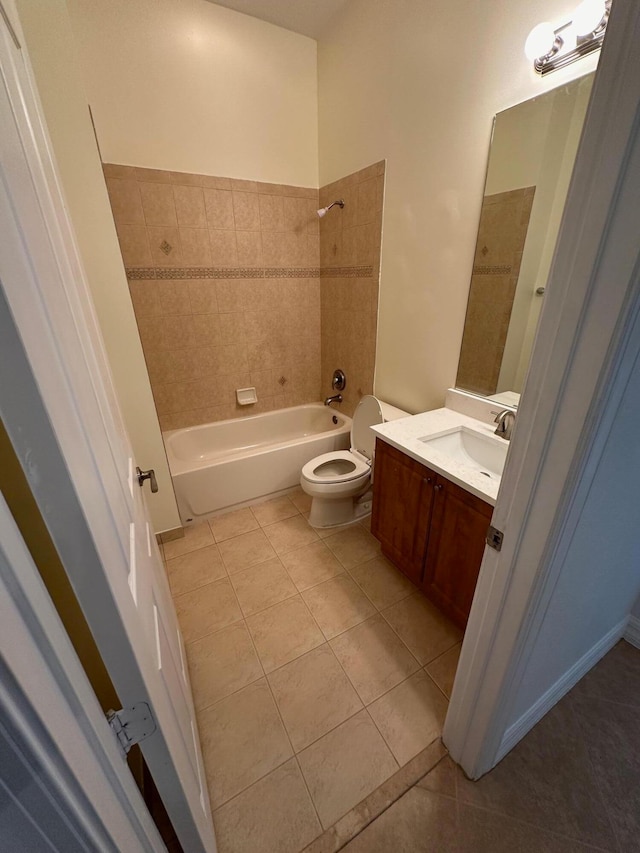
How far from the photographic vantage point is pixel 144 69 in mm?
1878

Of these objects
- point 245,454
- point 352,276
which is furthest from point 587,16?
point 245,454

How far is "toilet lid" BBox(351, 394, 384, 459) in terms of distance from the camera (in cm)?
209

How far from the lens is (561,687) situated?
1.26 m

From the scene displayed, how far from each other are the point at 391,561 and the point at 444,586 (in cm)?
41

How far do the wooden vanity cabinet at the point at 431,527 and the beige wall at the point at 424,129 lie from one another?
0.60 m

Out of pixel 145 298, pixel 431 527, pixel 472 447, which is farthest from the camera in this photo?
pixel 145 298

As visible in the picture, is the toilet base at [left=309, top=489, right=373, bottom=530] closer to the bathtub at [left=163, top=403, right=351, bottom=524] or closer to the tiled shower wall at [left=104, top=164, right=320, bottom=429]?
the bathtub at [left=163, top=403, right=351, bottom=524]

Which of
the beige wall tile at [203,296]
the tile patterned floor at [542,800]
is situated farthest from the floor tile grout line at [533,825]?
the beige wall tile at [203,296]

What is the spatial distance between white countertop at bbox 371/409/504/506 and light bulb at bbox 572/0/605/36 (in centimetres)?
138

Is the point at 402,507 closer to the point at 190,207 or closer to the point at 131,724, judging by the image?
the point at 131,724

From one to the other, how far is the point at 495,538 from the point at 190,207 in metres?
2.55

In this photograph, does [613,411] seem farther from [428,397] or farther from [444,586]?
[428,397]

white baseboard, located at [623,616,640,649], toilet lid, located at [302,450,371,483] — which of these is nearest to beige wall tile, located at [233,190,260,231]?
toilet lid, located at [302,450,371,483]

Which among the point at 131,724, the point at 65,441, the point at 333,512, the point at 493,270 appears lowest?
the point at 333,512
